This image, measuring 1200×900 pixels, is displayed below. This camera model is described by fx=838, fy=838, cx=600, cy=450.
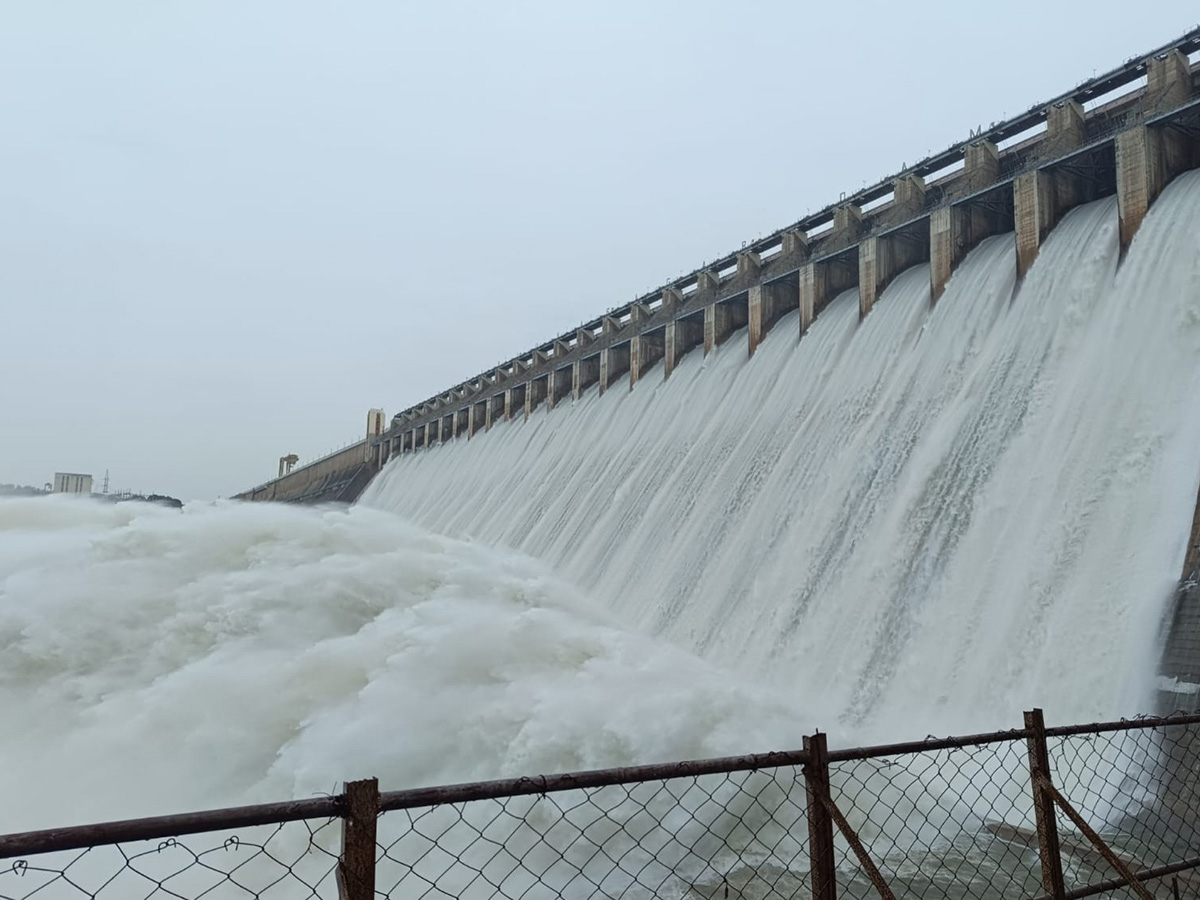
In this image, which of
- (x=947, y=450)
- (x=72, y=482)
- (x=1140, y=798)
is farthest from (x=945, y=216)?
(x=72, y=482)

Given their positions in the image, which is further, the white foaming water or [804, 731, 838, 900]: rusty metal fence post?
the white foaming water

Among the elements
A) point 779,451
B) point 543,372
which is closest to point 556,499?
point 779,451

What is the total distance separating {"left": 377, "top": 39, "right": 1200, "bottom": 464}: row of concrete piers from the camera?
11.8m

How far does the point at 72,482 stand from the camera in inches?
2178

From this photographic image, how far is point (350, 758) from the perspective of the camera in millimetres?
4887

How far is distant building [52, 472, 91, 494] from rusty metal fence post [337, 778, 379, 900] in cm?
6111

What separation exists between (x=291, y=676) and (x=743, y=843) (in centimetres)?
307

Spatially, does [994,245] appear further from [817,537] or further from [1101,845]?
[1101,845]

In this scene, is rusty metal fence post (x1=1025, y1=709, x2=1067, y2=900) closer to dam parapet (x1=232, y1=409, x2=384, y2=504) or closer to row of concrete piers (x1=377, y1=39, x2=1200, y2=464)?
row of concrete piers (x1=377, y1=39, x2=1200, y2=464)

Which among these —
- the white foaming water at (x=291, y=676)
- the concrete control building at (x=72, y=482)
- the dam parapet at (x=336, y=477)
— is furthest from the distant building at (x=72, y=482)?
the white foaming water at (x=291, y=676)

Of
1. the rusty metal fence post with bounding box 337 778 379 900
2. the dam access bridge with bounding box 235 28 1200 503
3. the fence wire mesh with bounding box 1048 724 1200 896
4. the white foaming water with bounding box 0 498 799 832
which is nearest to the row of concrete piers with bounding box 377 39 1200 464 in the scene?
the dam access bridge with bounding box 235 28 1200 503

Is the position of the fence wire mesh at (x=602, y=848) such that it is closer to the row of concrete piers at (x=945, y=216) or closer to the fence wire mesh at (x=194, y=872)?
the fence wire mesh at (x=194, y=872)

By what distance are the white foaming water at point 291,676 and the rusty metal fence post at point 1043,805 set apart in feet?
8.69

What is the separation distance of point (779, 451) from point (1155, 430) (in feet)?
22.0
